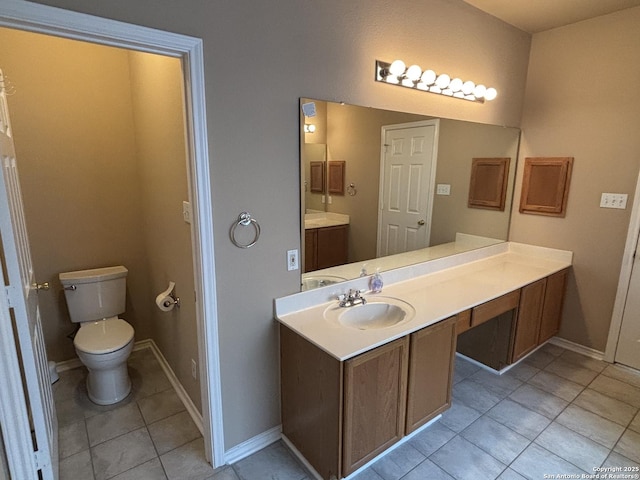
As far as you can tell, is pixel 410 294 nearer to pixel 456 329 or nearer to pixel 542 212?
pixel 456 329

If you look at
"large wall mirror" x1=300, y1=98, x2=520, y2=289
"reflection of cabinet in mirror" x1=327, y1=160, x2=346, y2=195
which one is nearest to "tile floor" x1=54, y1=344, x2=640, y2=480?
"large wall mirror" x1=300, y1=98, x2=520, y2=289

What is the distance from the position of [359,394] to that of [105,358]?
1.61 metres

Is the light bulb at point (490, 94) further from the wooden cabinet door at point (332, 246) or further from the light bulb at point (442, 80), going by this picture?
the wooden cabinet door at point (332, 246)

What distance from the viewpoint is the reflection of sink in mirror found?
1.93 meters

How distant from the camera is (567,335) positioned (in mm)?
2973

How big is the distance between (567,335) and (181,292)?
124 inches

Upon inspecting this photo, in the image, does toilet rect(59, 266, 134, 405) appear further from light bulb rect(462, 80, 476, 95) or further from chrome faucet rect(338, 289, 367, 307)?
light bulb rect(462, 80, 476, 95)

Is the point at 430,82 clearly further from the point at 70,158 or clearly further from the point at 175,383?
the point at 175,383

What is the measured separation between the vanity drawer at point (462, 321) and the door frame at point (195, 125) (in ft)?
4.29

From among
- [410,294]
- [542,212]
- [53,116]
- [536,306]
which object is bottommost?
[536,306]

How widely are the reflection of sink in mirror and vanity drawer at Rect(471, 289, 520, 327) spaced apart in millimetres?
819

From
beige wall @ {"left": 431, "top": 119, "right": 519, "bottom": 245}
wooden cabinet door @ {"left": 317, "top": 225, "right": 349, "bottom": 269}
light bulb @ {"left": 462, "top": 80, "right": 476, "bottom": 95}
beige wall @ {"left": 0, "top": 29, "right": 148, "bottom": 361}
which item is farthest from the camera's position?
beige wall @ {"left": 431, "top": 119, "right": 519, "bottom": 245}

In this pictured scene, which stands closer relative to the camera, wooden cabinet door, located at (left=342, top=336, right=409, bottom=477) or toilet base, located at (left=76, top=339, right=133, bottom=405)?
wooden cabinet door, located at (left=342, top=336, right=409, bottom=477)

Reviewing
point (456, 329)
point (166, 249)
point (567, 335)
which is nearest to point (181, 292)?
point (166, 249)
